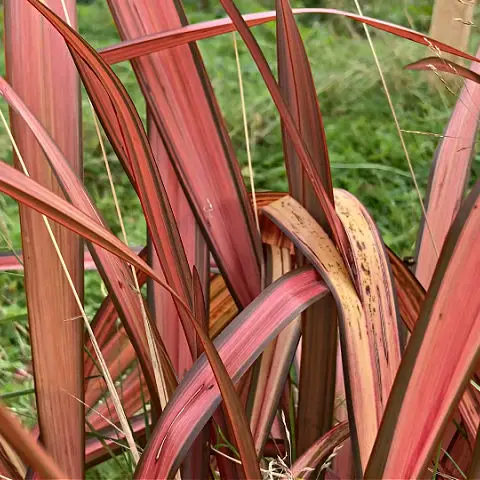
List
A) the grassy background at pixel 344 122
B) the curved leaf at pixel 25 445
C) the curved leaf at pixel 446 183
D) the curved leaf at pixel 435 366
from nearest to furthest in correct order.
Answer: the curved leaf at pixel 25 445
the curved leaf at pixel 435 366
the curved leaf at pixel 446 183
the grassy background at pixel 344 122

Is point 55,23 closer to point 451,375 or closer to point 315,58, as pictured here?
point 451,375

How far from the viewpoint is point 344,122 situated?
→ 8.48ft

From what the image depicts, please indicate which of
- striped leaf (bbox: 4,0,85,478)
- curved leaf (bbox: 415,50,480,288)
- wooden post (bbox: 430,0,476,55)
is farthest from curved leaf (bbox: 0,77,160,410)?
wooden post (bbox: 430,0,476,55)

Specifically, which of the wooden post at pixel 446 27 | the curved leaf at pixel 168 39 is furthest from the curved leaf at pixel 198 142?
the wooden post at pixel 446 27

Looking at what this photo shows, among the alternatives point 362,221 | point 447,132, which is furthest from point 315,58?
point 362,221

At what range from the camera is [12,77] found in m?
0.60

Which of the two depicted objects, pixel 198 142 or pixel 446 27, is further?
pixel 446 27

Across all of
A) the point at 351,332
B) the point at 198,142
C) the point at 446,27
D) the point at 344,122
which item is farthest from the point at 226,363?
the point at 344,122

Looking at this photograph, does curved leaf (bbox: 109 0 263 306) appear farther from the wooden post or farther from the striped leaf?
the wooden post

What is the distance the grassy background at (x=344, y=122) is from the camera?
2115mm

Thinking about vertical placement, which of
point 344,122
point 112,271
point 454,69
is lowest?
point 344,122

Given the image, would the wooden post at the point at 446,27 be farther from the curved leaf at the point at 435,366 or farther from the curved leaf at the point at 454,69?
the curved leaf at the point at 435,366

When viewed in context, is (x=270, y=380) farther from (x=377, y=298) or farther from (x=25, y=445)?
(x=25, y=445)

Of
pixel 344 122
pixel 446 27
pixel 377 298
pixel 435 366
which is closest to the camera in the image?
pixel 435 366
